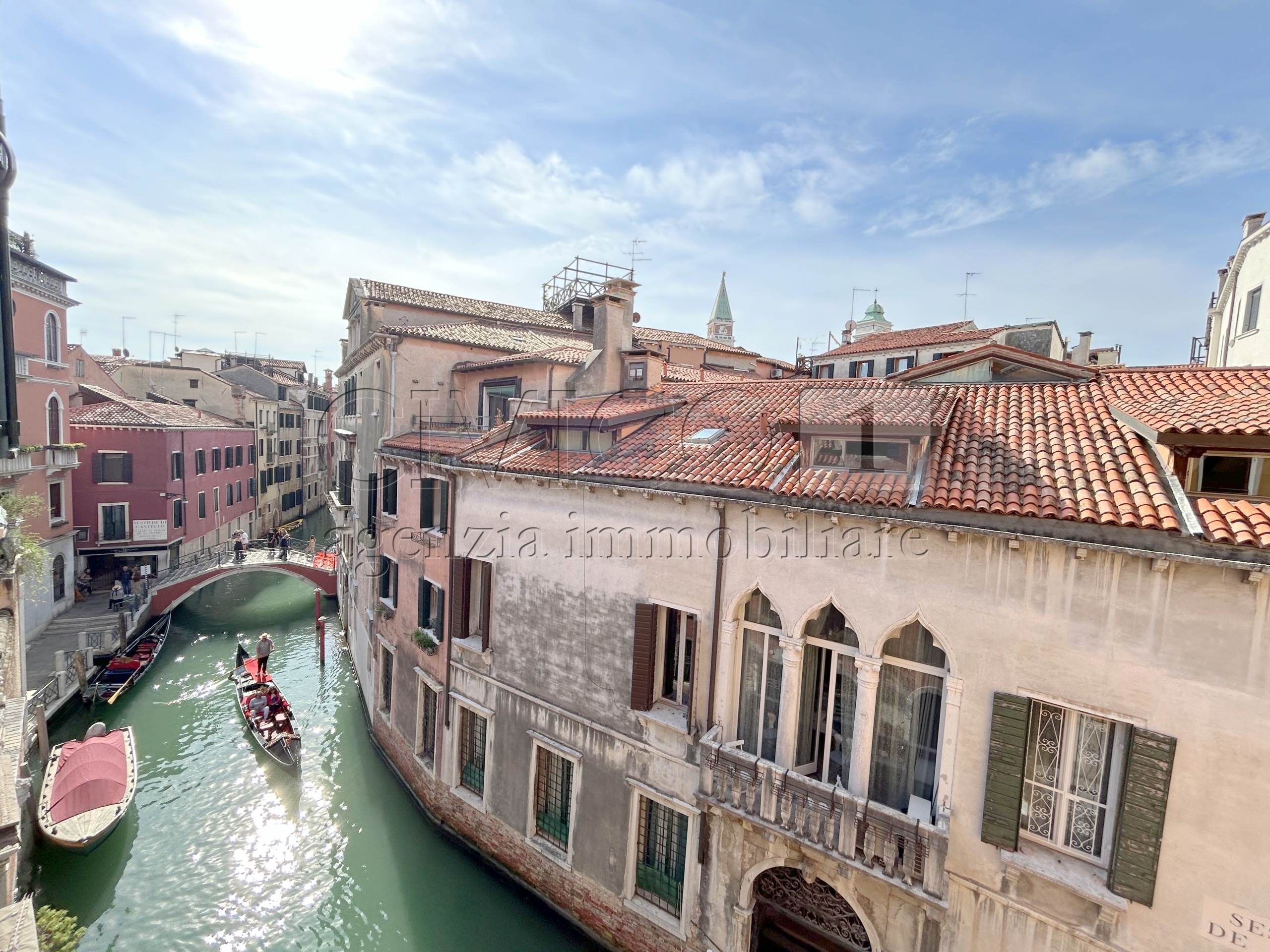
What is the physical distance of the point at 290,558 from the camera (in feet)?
97.1

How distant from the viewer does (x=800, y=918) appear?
30.1 ft

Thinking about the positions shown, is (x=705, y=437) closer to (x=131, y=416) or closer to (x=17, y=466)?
(x=17, y=466)

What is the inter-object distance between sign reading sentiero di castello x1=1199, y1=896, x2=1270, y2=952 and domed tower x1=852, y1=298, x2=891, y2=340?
46.8m

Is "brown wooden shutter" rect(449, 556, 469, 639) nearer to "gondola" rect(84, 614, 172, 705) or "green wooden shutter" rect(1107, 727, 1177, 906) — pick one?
"green wooden shutter" rect(1107, 727, 1177, 906)

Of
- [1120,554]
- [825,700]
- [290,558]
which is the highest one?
[1120,554]

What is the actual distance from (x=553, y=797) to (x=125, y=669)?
728 inches

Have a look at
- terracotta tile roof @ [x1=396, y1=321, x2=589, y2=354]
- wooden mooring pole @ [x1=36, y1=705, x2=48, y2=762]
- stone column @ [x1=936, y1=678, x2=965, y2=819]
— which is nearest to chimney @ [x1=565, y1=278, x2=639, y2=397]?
terracotta tile roof @ [x1=396, y1=321, x2=589, y2=354]

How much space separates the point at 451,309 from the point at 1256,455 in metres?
22.9

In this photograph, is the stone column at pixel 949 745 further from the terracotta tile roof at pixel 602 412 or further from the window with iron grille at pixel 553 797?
the terracotta tile roof at pixel 602 412

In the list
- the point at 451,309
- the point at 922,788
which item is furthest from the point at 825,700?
the point at 451,309

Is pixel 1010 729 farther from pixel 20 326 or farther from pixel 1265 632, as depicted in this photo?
pixel 20 326

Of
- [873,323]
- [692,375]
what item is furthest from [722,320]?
[692,375]

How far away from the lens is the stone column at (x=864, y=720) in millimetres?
7547

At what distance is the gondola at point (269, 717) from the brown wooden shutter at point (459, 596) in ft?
24.8
